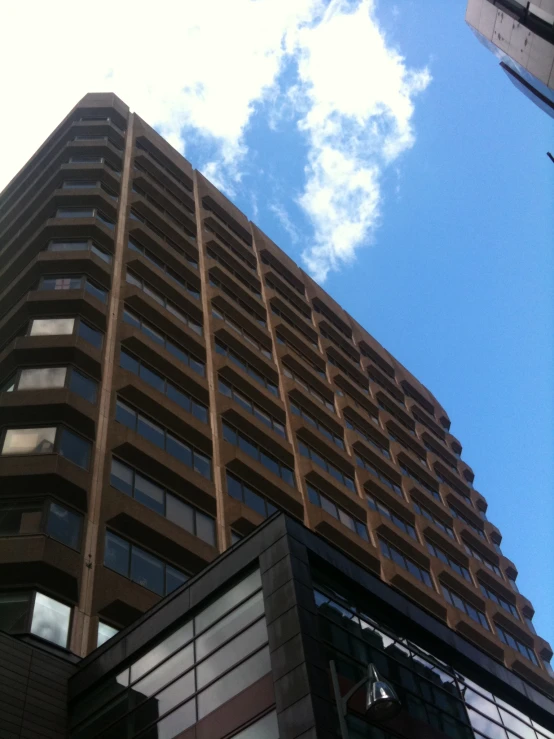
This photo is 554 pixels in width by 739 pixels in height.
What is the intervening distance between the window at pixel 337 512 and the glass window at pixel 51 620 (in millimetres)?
18093

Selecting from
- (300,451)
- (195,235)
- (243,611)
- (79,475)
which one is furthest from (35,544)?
(195,235)

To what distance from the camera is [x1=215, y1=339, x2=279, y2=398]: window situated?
141 ft

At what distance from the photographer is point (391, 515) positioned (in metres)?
48.3

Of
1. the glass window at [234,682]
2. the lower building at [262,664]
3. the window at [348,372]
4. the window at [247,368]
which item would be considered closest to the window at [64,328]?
the window at [247,368]

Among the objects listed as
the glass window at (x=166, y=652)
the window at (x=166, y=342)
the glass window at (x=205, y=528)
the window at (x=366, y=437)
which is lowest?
the glass window at (x=166, y=652)

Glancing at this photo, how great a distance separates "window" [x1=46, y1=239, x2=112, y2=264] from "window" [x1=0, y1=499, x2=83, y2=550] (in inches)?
625

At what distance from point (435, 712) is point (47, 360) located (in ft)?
62.0

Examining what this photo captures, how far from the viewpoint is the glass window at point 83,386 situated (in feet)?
99.4

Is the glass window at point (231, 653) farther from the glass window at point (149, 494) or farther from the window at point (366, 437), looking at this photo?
the window at point (366, 437)

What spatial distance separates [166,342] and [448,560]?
82.4 ft

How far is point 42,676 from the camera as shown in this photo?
2042cm

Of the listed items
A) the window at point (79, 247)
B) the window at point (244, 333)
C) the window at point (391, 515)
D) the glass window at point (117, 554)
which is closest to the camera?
the glass window at point (117, 554)

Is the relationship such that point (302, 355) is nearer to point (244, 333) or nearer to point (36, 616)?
point (244, 333)

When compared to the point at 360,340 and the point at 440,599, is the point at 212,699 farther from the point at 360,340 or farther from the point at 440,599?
the point at 360,340
